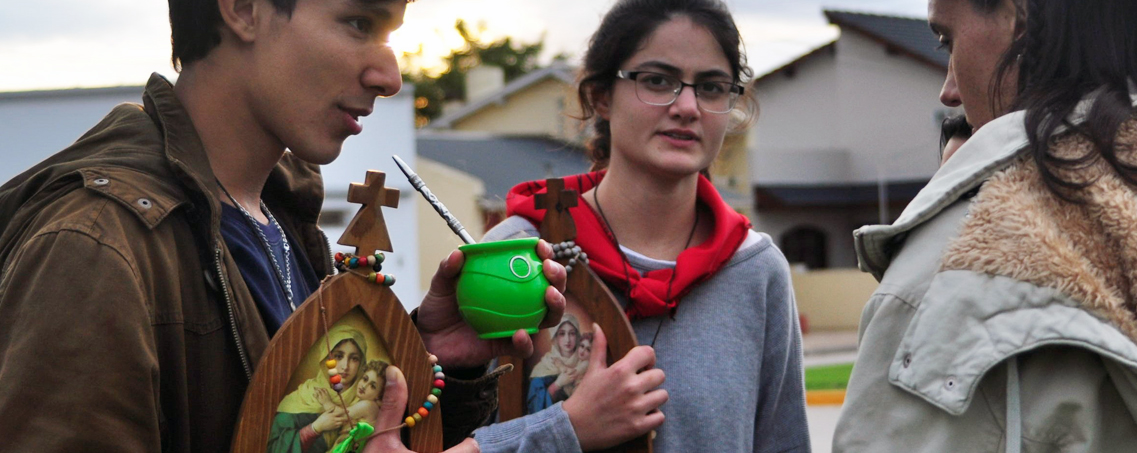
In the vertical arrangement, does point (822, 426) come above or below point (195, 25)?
below

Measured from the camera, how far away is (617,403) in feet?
7.41

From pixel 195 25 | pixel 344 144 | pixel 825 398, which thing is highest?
pixel 195 25

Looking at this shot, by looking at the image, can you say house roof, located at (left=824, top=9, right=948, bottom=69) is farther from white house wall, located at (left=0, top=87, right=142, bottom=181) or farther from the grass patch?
white house wall, located at (left=0, top=87, right=142, bottom=181)

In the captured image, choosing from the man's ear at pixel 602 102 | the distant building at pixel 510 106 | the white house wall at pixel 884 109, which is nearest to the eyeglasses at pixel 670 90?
the man's ear at pixel 602 102

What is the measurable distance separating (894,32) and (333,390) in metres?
26.7

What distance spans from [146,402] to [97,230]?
25cm

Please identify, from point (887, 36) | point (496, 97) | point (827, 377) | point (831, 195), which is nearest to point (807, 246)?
point (831, 195)

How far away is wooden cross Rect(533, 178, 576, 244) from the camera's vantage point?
238 cm

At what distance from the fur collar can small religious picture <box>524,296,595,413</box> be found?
2.97 ft

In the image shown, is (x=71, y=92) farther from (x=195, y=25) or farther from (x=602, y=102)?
(x=195, y=25)

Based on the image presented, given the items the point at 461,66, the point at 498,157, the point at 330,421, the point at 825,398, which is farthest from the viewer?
the point at 461,66

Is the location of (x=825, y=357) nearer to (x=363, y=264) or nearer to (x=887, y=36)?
(x=887, y=36)

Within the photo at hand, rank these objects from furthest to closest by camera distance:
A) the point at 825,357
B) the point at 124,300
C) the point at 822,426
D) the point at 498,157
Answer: the point at 498,157
the point at 825,357
the point at 822,426
the point at 124,300

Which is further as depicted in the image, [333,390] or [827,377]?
[827,377]
